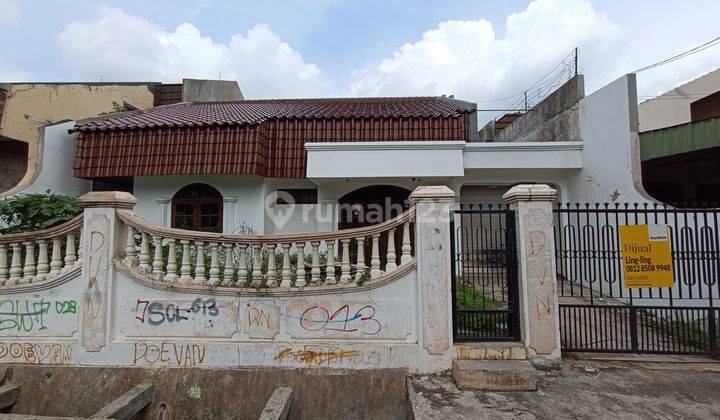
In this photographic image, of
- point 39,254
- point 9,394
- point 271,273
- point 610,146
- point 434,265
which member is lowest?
point 9,394

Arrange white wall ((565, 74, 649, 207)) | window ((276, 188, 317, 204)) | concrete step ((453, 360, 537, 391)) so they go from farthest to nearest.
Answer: window ((276, 188, 317, 204)) → white wall ((565, 74, 649, 207)) → concrete step ((453, 360, 537, 391))

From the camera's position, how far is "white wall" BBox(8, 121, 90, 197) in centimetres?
800

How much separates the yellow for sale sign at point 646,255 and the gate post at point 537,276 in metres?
1.32

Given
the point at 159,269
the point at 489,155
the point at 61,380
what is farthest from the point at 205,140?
the point at 489,155

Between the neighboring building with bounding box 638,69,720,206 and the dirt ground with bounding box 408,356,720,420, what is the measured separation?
12.0ft

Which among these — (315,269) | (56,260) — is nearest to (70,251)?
(56,260)

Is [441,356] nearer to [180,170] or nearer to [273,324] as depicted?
[273,324]

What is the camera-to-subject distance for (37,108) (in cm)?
1009

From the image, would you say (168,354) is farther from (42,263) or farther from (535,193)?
(535,193)

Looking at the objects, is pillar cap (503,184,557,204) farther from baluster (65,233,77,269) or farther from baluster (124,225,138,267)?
baluster (65,233,77,269)

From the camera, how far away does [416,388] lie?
11.5ft

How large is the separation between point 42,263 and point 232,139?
14.6ft

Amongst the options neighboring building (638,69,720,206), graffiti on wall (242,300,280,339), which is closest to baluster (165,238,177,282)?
graffiti on wall (242,300,280,339)

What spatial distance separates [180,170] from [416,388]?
6.94 m
